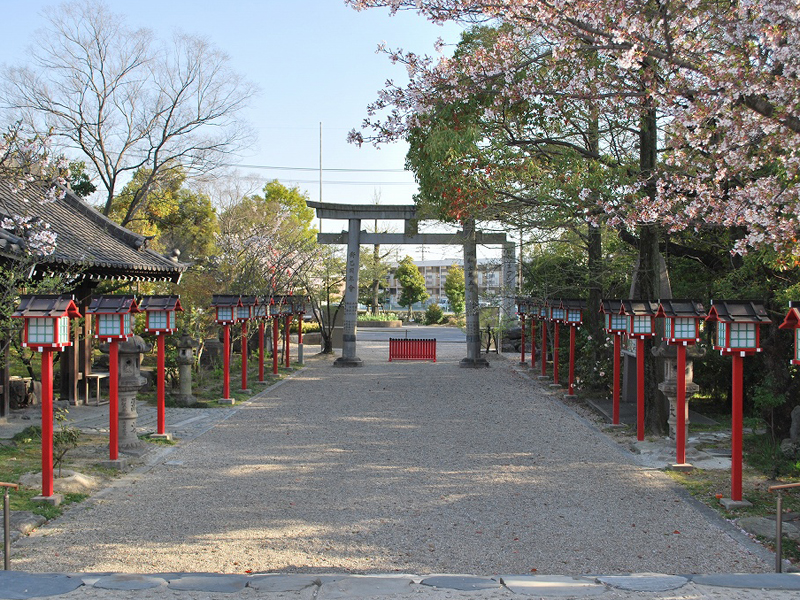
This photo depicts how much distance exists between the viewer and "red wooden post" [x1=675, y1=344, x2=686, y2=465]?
8.29 m

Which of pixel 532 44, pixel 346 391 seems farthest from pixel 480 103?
pixel 346 391

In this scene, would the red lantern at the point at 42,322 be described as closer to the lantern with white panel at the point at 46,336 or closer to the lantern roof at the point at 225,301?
the lantern with white panel at the point at 46,336

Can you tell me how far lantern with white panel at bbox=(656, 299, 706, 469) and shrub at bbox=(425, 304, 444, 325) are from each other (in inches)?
1362

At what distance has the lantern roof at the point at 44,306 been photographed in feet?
21.7

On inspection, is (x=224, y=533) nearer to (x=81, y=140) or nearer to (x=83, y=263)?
(x=83, y=263)

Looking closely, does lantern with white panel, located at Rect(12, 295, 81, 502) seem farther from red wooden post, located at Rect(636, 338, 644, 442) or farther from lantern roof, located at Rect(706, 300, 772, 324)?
red wooden post, located at Rect(636, 338, 644, 442)

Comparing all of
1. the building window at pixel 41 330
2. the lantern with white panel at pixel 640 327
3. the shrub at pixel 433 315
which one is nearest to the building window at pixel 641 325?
the lantern with white panel at pixel 640 327

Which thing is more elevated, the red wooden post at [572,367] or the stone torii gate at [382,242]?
the stone torii gate at [382,242]

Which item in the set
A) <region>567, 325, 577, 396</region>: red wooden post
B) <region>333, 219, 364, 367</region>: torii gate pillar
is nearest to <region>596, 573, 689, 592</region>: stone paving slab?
<region>567, 325, 577, 396</region>: red wooden post

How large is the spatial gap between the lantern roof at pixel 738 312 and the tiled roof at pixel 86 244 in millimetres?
8066

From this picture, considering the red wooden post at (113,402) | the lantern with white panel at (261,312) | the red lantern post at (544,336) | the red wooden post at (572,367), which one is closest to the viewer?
the red wooden post at (113,402)

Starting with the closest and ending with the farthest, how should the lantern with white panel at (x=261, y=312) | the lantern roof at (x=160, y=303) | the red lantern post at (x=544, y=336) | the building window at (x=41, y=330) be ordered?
1. the building window at (x=41, y=330)
2. the lantern roof at (x=160, y=303)
3. the lantern with white panel at (x=261, y=312)
4. the red lantern post at (x=544, y=336)

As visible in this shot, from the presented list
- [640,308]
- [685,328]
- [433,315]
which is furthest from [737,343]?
[433,315]

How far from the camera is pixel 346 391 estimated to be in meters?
15.2
